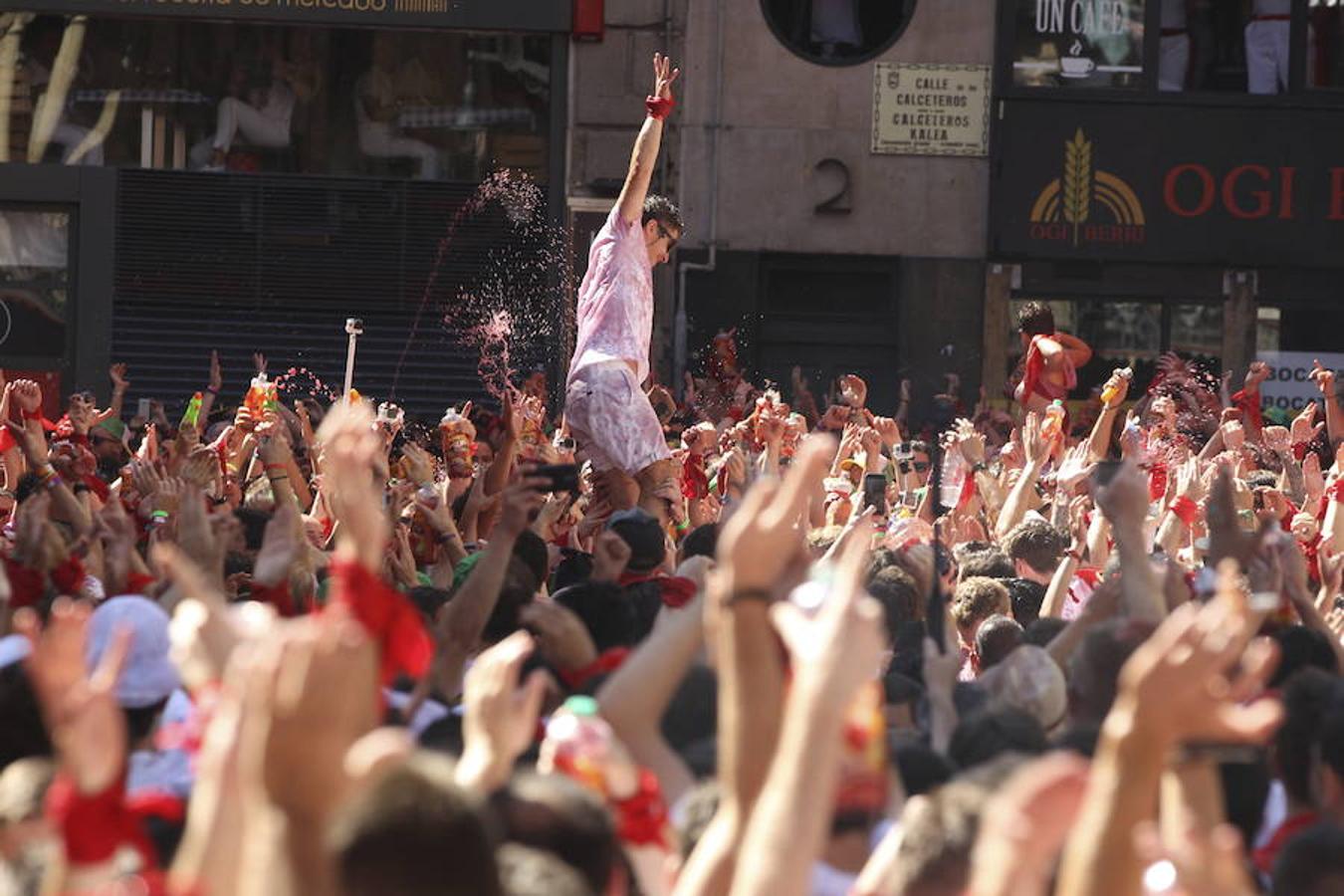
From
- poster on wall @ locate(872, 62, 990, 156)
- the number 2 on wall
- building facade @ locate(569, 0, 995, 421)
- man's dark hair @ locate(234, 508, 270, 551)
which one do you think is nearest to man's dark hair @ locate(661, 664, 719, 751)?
man's dark hair @ locate(234, 508, 270, 551)

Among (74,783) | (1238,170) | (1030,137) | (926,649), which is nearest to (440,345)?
(1030,137)

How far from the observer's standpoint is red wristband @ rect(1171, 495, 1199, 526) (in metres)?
8.98

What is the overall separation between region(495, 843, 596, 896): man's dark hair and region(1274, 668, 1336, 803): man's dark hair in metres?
1.89

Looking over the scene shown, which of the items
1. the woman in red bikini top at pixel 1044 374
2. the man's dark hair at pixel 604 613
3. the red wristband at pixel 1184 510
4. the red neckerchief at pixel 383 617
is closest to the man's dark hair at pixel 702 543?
the man's dark hair at pixel 604 613

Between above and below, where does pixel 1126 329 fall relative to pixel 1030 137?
below

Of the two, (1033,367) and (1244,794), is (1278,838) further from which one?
(1033,367)

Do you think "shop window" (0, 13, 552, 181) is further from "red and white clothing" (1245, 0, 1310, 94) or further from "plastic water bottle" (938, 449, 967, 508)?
"plastic water bottle" (938, 449, 967, 508)

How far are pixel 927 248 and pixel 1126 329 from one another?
181 centimetres

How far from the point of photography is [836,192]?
20.8 meters

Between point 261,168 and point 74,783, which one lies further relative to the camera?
point 261,168

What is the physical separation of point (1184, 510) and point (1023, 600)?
1377 mm

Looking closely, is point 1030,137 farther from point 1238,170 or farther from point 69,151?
point 69,151

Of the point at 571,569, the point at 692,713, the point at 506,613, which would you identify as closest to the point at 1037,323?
the point at 571,569

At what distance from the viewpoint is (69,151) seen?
20859 mm
